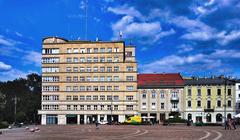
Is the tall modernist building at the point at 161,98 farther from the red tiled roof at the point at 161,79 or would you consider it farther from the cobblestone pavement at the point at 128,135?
the cobblestone pavement at the point at 128,135

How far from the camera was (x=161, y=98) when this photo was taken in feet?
368

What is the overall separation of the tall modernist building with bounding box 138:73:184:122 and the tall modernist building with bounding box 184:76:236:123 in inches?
87.5

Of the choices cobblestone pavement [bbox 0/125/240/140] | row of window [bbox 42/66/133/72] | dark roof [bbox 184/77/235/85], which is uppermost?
row of window [bbox 42/66/133/72]

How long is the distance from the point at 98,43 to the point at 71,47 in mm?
7948

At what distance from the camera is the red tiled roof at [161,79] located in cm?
11275

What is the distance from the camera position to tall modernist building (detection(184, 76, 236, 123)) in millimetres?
106875

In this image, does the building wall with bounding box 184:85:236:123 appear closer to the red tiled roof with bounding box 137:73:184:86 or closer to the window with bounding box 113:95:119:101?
the red tiled roof with bounding box 137:73:184:86

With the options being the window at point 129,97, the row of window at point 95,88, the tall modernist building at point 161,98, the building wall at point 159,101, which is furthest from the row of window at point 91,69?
the building wall at point 159,101

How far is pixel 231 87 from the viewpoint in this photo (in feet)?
349

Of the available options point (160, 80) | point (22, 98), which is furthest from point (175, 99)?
point (22, 98)

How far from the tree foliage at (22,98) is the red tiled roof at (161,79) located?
34.0 metres

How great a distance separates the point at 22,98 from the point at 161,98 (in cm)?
4558

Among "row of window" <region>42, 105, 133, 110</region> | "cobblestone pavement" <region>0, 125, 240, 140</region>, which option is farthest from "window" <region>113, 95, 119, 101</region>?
"cobblestone pavement" <region>0, 125, 240, 140</region>

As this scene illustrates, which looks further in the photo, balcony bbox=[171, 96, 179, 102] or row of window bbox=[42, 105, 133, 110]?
row of window bbox=[42, 105, 133, 110]
